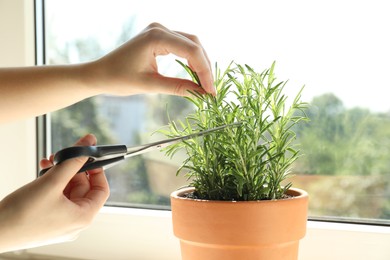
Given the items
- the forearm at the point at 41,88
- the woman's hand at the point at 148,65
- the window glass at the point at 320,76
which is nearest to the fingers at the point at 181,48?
the woman's hand at the point at 148,65

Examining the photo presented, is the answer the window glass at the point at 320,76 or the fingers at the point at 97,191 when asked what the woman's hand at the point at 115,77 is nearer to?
the fingers at the point at 97,191

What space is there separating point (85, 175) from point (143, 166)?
393 mm

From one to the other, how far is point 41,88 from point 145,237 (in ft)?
1.33

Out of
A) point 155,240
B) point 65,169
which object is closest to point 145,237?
point 155,240

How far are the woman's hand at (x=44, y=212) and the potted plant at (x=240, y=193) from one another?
15 centimetres

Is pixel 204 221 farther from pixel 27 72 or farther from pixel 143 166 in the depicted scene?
pixel 143 166

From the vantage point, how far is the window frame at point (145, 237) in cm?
98

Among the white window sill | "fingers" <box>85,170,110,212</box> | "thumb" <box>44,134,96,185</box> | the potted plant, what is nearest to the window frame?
the white window sill

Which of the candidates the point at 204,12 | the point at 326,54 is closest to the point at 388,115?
the point at 326,54

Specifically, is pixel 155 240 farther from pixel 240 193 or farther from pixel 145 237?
pixel 240 193

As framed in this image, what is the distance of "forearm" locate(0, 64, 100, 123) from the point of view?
814 millimetres

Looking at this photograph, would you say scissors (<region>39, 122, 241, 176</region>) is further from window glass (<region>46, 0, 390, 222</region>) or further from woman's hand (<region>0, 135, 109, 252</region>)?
window glass (<region>46, 0, 390, 222</region>)

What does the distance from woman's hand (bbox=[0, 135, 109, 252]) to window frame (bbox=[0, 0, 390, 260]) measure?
0.38 meters

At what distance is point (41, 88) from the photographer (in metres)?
0.85
